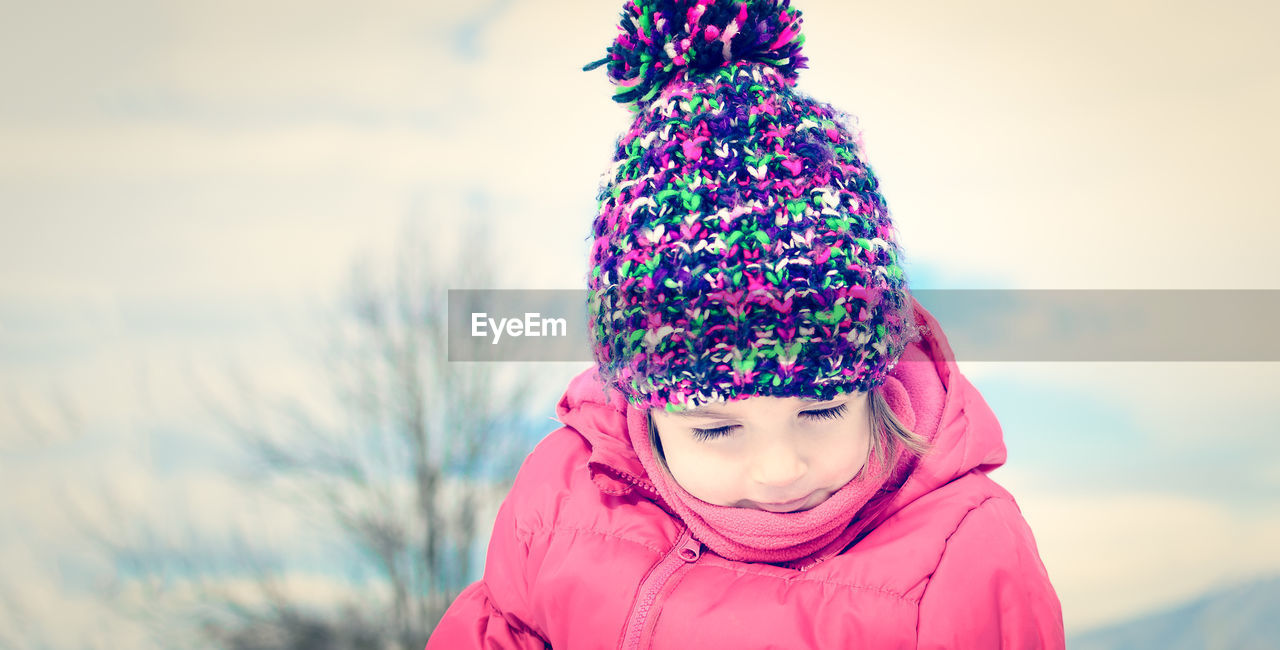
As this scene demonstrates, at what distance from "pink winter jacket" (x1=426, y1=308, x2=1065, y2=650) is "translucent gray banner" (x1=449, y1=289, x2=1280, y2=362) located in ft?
1.25

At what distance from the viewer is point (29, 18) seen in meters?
1.58

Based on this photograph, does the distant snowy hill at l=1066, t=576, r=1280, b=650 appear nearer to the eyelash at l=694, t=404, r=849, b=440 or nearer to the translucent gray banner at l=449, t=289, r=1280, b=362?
the translucent gray banner at l=449, t=289, r=1280, b=362

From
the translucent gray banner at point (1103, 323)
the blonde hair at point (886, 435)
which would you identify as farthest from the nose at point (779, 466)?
the translucent gray banner at point (1103, 323)

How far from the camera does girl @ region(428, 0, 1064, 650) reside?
2.60 feet

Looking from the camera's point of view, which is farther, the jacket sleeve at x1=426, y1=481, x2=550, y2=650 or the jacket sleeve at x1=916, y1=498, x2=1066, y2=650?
the jacket sleeve at x1=426, y1=481, x2=550, y2=650

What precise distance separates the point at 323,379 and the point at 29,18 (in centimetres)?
90

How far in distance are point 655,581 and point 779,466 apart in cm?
21

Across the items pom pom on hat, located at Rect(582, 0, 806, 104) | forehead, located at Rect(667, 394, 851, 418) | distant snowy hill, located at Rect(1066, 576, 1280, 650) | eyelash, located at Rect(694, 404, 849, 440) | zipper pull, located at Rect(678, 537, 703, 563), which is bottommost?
distant snowy hill, located at Rect(1066, 576, 1280, 650)

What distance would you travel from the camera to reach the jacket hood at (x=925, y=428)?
0.90 m

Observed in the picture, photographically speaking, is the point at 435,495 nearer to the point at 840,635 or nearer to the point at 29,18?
the point at 840,635

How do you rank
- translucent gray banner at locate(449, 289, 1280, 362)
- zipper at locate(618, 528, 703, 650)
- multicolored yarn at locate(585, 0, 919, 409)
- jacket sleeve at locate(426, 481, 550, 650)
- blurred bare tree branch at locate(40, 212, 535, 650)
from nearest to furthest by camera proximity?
multicolored yarn at locate(585, 0, 919, 409) → zipper at locate(618, 528, 703, 650) → jacket sleeve at locate(426, 481, 550, 650) → translucent gray banner at locate(449, 289, 1280, 362) → blurred bare tree branch at locate(40, 212, 535, 650)

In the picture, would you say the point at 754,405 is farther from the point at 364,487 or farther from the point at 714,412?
the point at 364,487

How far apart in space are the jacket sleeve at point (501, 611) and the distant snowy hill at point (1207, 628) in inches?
37.8

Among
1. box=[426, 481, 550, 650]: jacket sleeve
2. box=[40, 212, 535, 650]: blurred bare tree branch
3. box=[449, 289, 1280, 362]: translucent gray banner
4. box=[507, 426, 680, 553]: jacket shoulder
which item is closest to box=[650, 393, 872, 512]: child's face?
box=[507, 426, 680, 553]: jacket shoulder
